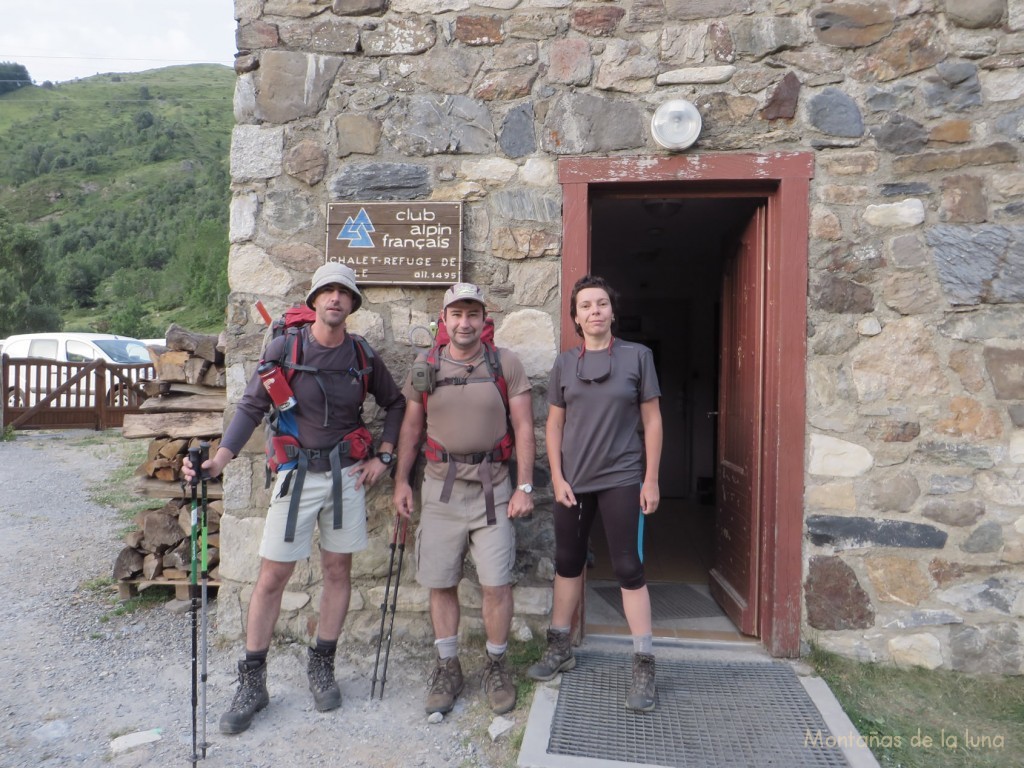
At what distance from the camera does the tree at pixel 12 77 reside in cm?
8394

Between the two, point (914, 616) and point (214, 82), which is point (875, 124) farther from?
point (214, 82)

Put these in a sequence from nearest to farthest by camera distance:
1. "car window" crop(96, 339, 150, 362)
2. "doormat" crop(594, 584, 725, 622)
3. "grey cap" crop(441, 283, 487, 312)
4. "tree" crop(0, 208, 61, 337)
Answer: "grey cap" crop(441, 283, 487, 312)
"doormat" crop(594, 584, 725, 622)
"car window" crop(96, 339, 150, 362)
"tree" crop(0, 208, 61, 337)

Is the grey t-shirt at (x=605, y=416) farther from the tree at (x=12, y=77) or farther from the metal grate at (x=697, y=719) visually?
the tree at (x=12, y=77)

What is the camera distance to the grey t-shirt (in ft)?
9.26

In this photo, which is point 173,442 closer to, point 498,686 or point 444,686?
point 444,686

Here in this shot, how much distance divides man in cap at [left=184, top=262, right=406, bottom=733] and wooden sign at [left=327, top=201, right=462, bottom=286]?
1.23 feet

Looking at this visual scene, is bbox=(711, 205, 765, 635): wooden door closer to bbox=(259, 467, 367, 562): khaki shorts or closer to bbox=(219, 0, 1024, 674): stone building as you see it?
bbox=(219, 0, 1024, 674): stone building

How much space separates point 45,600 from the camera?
4203 mm

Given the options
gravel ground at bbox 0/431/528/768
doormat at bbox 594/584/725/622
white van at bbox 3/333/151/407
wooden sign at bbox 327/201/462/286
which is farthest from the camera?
white van at bbox 3/333/151/407

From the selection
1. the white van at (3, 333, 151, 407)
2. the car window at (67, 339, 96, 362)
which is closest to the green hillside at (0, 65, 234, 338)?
the white van at (3, 333, 151, 407)

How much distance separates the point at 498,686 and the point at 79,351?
12.8m

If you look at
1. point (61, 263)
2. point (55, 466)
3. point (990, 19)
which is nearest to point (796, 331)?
point (990, 19)

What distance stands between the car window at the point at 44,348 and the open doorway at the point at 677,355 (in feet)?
35.7

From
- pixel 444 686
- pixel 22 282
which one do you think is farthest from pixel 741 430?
pixel 22 282
